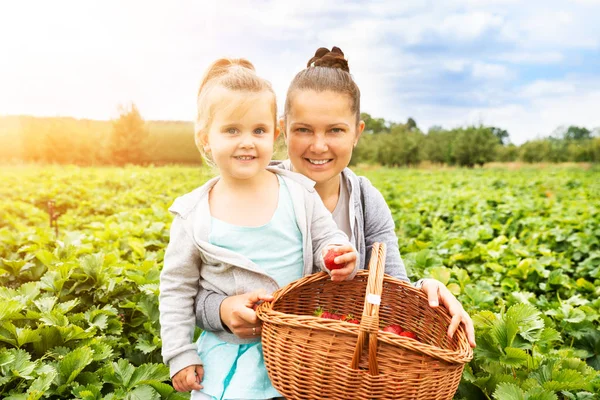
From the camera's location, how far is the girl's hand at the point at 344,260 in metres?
1.74

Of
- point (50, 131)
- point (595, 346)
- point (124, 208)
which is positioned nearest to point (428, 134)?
point (50, 131)

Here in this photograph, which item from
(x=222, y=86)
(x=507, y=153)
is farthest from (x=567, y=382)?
(x=507, y=153)

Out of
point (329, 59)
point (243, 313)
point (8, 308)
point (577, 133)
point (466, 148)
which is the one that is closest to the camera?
point (243, 313)

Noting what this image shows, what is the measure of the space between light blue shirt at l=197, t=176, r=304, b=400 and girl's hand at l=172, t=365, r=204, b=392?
1.0 inches

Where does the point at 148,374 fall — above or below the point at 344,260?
below

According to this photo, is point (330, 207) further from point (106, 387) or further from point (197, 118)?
point (106, 387)

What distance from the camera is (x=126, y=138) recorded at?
50375 mm

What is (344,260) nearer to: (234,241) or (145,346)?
(234,241)

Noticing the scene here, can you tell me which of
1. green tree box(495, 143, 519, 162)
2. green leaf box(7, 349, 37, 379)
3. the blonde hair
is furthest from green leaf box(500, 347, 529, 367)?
green tree box(495, 143, 519, 162)

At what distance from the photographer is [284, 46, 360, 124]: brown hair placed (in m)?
2.35

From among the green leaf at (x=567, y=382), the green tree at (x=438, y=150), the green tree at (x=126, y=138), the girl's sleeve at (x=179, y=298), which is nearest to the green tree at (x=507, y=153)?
the green tree at (x=438, y=150)

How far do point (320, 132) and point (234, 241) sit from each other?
2.41 feet

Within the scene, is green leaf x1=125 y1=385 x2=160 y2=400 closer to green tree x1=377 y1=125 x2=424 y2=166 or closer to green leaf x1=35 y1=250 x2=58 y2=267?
green leaf x1=35 y1=250 x2=58 y2=267

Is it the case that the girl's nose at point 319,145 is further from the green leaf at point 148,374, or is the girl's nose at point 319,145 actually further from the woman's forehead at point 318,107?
the green leaf at point 148,374
